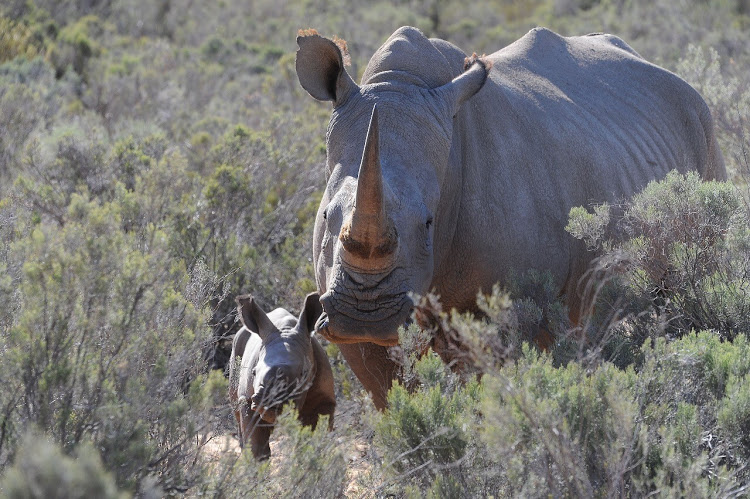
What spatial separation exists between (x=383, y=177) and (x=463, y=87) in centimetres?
94

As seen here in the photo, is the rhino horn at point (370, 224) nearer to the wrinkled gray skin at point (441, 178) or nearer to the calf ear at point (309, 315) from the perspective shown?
the wrinkled gray skin at point (441, 178)

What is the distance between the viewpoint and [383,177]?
4441 millimetres

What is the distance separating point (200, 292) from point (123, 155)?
4123 millimetres

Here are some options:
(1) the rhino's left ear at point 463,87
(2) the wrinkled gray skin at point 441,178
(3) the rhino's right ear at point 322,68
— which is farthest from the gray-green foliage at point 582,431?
(3) the rhino's right ear at point 322,68

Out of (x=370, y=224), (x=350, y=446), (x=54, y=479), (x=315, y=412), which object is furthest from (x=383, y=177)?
(x=54, y=479)

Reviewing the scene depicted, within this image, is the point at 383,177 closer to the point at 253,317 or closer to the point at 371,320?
the point at 371,320

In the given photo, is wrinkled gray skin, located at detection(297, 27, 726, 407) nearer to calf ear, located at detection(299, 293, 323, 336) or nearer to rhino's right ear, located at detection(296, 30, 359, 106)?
rhino's right ear, located at detection(296, 30, 359, 106)

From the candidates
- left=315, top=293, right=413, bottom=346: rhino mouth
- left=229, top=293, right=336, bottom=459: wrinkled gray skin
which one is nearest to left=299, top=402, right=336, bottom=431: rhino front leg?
left=229, top=293, right=336, bottom=459: wrinkled gray skin

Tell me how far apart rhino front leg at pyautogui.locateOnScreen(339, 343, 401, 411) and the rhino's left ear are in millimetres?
1322

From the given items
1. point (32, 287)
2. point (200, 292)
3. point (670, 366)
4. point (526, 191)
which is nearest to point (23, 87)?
point (200, 292)

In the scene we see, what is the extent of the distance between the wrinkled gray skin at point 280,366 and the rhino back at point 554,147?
106 cm

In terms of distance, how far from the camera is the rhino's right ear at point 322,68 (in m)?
5.04

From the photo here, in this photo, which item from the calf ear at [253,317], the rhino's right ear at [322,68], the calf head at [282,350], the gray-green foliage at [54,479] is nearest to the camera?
the gray-green foliage at [54,479]

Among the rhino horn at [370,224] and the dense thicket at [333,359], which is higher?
the rhino horn at [370,224]
